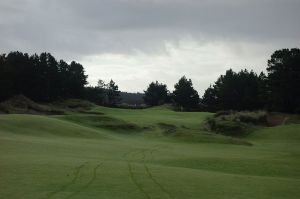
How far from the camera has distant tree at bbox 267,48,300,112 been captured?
331 ft

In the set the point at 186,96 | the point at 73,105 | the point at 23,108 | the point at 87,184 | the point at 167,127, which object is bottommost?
the point at 87,184

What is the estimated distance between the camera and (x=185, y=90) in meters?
144

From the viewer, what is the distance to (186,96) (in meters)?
144

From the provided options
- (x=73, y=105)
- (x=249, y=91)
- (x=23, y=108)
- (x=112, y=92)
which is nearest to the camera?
(x=23, y=108)

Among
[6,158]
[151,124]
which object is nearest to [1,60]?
[151,124]

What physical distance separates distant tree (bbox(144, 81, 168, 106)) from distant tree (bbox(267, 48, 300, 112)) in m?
72.0

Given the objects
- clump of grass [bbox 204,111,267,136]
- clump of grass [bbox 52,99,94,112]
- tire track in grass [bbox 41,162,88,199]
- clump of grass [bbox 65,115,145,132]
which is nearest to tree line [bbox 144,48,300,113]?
clump of grass [bbox 204,111,267,136]

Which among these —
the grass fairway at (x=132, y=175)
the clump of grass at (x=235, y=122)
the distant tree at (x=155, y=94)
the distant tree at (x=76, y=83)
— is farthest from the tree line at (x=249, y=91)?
the grass fairway at (x=132, y=175)

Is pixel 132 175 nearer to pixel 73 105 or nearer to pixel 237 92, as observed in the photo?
pixel 73 105

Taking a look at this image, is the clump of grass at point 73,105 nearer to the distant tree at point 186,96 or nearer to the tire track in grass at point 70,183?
the distant tree at point 186,96

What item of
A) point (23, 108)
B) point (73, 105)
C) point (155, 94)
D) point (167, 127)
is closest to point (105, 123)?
point (167, 127)

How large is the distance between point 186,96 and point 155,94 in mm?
31690

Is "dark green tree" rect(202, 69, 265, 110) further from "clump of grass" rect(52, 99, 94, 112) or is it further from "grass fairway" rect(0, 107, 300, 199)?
"grass fairway" rect(0, 107, 300, 199)

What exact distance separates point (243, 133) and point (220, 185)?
50214 mm
